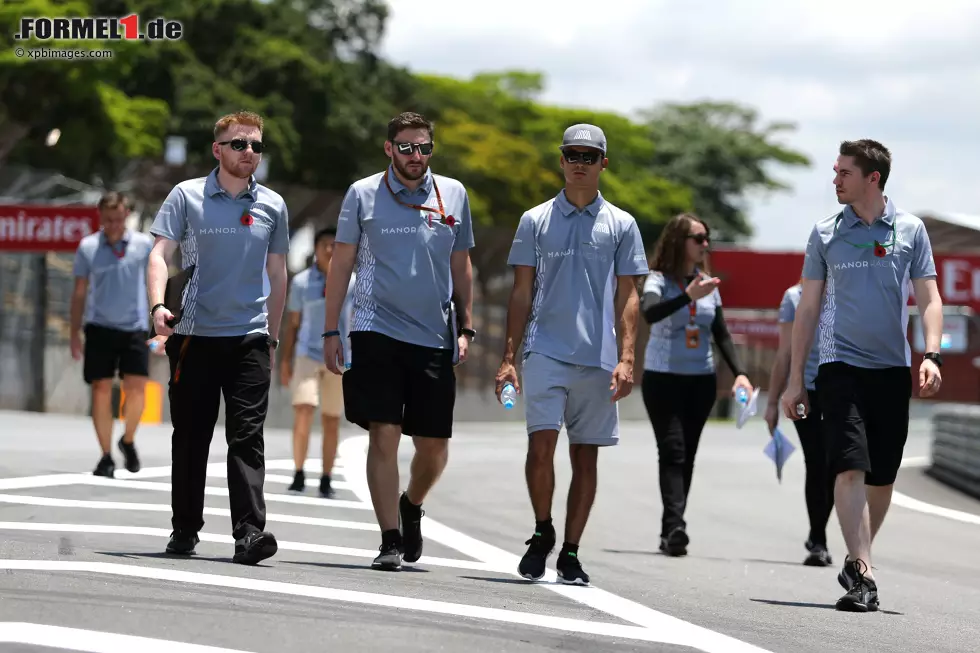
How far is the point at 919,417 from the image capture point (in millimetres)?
50719

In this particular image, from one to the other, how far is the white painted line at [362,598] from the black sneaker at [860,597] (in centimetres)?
158

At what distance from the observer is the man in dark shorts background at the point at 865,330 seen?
27.0ft

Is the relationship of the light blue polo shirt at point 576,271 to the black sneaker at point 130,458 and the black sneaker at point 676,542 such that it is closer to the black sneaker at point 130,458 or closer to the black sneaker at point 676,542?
the black sneaker at point 676,542

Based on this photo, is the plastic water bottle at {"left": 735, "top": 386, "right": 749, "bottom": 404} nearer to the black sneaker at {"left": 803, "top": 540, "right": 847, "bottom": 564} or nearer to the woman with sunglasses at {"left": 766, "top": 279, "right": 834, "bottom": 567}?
the woman with sunglasses at {"left": 766, "top": 279, "right": 834, "bottom": 567}

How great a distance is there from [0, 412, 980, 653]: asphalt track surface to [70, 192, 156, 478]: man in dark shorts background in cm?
58

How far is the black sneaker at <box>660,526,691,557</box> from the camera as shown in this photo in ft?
35.0

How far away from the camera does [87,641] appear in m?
5.60

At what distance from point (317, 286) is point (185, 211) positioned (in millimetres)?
4828

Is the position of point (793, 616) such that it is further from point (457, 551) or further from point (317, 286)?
point (317, 286)

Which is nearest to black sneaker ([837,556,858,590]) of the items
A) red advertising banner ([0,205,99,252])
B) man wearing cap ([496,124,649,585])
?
man wearing cap ([496,124,649,585])

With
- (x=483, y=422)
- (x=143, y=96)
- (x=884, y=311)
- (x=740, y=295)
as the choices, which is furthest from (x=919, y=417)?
Answer: (x=884, y=311)

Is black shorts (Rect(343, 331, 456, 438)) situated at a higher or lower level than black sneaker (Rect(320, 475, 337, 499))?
higher

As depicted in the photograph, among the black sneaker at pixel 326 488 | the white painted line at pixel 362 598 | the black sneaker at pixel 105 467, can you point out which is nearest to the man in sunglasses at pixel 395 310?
the white painted line at pixel 362 598

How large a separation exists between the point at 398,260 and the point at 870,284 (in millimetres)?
2077
